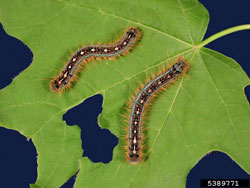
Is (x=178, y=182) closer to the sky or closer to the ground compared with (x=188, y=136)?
closer to the ground

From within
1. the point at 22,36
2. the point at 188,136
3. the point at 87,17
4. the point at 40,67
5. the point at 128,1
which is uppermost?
the point at 128,1

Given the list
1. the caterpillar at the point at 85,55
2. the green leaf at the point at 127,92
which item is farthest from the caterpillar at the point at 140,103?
the caterpillar at the point at 85,55

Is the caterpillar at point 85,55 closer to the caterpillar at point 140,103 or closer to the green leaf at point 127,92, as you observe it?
the green leaf at point 127,92

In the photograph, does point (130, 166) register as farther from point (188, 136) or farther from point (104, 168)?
point (188, 136)

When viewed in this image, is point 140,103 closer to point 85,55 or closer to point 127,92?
point 127,92

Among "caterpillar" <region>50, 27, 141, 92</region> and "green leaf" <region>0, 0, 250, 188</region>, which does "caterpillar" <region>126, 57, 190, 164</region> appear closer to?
"green leaf" <region>0, 0, 250, 188</region>

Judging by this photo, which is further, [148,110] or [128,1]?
[148,110]

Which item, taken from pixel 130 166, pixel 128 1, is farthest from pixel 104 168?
pixel 128 1
